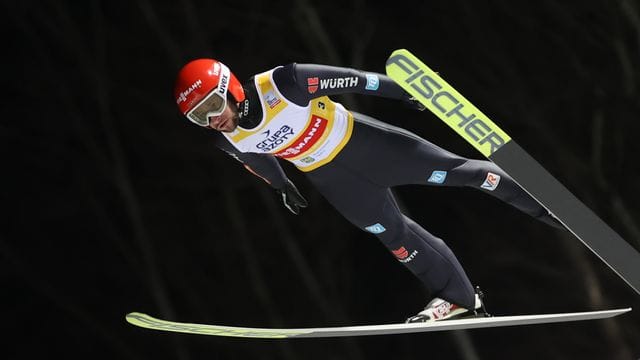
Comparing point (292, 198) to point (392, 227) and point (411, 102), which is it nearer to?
point (392, 227)

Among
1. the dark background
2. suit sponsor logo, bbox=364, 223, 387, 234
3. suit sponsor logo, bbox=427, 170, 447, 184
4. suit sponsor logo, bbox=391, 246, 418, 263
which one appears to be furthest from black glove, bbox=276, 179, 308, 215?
the dark background

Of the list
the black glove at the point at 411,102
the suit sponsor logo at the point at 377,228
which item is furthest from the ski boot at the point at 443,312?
the black glove at the point at 411,102

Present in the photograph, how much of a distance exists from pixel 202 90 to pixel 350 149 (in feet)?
2.10

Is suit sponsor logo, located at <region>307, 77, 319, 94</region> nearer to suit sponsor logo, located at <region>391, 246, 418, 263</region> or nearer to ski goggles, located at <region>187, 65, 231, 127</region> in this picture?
ski goggles, located at <region>187, 65, 231, 127</region>

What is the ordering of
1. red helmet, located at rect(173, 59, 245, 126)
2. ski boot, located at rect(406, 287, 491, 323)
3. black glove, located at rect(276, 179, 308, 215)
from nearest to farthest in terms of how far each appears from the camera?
red helmet, located at rect(173, 59, 245, 126), ski boot, located at rect(406, 287, 491, 323), black glove, located at rect(276, 179, 308, 215)

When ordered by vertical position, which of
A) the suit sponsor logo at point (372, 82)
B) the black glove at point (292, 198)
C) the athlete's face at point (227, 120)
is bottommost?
the black glove at point (292, 198)

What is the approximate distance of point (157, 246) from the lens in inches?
244

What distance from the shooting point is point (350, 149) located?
139 inches

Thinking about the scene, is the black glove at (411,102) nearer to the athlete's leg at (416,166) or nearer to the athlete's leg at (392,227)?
the athlete's leg at (416,166)

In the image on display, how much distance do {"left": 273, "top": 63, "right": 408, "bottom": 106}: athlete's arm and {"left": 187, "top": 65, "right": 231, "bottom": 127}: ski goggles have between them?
213 mm

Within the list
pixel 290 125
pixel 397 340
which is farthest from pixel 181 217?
pixel 290 125

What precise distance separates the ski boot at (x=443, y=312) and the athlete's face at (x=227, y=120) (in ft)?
3.53

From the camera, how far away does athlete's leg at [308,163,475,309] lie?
3.57m

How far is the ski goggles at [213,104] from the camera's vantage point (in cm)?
327
